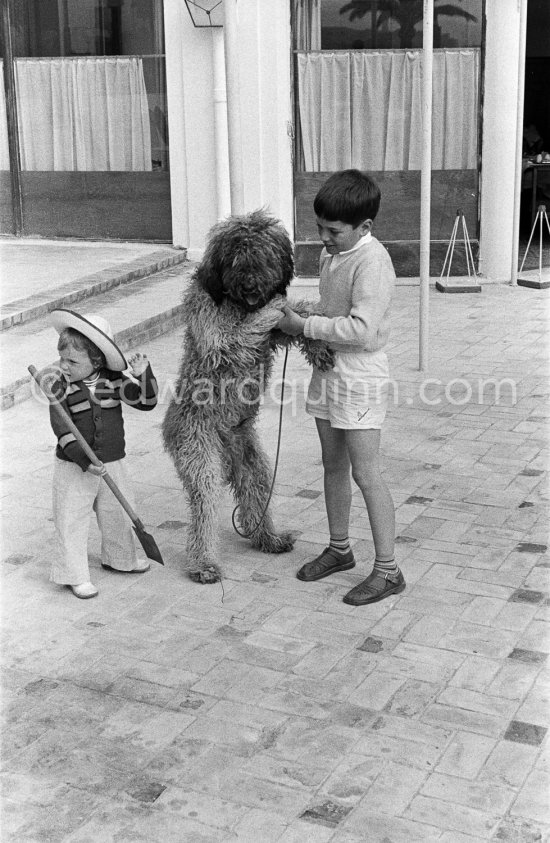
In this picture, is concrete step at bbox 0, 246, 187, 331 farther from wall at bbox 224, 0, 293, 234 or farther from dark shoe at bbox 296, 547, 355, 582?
dark shoe at bbox 296, 547, 355, 582

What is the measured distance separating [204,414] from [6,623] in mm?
1167

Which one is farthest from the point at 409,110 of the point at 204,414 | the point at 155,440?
the point at 204,414

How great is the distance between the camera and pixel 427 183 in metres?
7.56

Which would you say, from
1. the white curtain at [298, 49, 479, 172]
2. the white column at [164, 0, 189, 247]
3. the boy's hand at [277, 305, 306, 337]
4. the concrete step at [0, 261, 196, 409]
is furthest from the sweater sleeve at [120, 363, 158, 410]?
the white curtain at [298, 49, 479, 172]

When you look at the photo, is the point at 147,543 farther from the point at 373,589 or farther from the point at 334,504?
the point at 373,589

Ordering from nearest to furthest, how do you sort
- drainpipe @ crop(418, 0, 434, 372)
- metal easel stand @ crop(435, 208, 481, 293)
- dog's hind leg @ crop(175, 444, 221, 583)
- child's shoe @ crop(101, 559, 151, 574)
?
dog's hind leg @ crop(175, 444, 221, 583) < child's shoe @ crop(101, 559, 151, 574) < drainpipe @ crop(418, 0, 434, 372) < metal easel stand @ crop(435, 208, 481, 293)

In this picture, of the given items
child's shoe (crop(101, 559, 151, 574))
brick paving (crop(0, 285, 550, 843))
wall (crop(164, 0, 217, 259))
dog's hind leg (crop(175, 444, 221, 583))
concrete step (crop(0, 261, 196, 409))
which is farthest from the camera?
wall (crop(164, 0, 217, 259))

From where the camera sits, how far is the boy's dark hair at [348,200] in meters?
3.99

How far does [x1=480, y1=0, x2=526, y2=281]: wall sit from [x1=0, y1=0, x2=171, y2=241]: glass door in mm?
3438

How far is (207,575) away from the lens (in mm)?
4598

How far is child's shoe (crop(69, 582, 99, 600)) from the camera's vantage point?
4492mm

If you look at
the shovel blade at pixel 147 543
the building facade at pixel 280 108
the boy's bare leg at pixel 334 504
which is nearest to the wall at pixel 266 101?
the building facade at pixel 280 108

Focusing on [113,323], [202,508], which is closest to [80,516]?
[202,508]

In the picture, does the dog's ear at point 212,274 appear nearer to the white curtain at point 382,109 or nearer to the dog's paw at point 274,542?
the dog's paw at point 274,542
